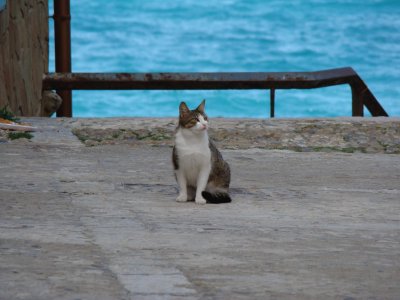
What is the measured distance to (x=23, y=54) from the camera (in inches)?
452

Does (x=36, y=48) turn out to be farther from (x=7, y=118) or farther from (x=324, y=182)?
(x=324, y=182)

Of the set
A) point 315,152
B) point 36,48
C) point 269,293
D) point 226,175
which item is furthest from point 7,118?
point 269,293

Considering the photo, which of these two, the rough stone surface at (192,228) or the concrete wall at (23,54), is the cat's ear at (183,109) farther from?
the concrete wall at (23,54)

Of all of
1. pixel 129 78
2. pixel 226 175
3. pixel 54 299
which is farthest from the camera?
pixel 129 78

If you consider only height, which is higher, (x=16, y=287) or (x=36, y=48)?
(x=36, y=48)

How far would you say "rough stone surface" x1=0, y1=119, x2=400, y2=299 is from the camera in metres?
4.68

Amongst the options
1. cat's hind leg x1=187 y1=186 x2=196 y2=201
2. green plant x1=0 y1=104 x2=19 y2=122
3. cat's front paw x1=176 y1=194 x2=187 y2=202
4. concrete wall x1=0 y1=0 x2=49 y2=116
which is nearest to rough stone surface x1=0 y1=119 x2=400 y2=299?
cat's front paw x1=176 y1=194 x2=187 y2=202

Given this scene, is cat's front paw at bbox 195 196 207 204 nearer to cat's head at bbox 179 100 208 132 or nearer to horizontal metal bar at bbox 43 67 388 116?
cat's head at bbox 179 100 208 132

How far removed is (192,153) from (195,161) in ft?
0.20

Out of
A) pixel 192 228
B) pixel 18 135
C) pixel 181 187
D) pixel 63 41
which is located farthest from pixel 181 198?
pixel 63 41

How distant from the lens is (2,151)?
8859mm

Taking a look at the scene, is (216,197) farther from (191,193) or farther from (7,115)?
(7,115)

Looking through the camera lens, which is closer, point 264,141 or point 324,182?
point 324,182

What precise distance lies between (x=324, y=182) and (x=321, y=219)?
5.21 ft
